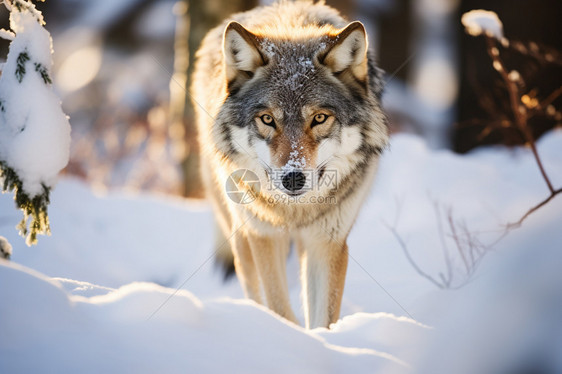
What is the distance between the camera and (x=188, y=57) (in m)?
6.22

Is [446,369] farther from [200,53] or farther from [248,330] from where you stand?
[200,53]

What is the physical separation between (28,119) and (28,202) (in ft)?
1.34

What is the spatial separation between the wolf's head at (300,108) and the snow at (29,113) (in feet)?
3.62

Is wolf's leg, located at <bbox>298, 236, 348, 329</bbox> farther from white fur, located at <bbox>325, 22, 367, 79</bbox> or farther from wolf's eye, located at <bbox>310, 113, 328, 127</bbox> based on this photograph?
white fur, located at <bbox>325, 22, 367, 79</bbox>

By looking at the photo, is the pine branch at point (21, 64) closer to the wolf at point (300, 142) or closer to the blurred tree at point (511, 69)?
the wolf at point (300, 142)

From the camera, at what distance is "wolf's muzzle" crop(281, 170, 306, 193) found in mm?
2660

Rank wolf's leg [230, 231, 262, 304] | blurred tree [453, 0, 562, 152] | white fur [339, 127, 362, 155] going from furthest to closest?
blurred tree [453, 0, 562, 152], wolf's leg [230, 231, 262, 304], white fur [339, 127, 362, 155]

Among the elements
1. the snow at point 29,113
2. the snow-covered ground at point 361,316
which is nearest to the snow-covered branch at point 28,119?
the snow at point 29,113

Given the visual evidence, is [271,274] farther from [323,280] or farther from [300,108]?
[300,108]

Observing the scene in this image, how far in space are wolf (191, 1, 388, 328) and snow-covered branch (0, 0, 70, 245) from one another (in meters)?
1.10

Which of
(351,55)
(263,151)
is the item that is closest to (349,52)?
(351,55)

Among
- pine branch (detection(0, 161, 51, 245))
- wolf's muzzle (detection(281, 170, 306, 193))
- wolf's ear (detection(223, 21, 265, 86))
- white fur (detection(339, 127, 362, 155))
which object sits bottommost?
pine branch (detection(0, 161, 51, 245))

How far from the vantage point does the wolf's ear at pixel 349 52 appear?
280 centimetres

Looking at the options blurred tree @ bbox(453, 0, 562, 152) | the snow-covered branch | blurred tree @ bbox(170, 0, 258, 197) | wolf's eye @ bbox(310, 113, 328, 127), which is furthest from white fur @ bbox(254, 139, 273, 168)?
Answer: blurred tree @ bbox(170, 0, 258, 197)
